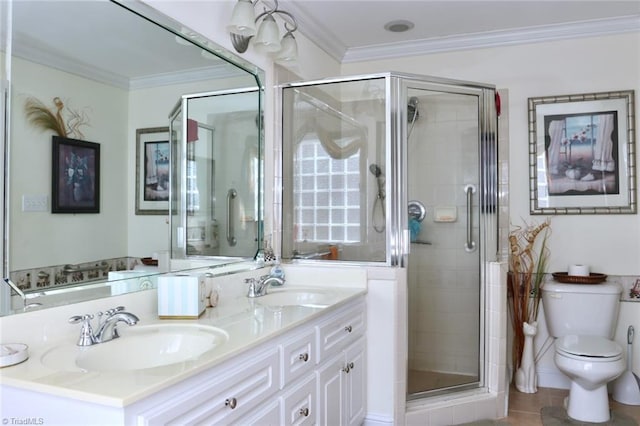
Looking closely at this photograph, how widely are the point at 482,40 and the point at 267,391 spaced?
Result: 2.93 metres

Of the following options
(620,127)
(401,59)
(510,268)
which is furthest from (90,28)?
(620,127)

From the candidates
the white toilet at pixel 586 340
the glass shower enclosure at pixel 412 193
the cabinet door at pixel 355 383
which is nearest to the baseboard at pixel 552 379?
the white toilet at pixel 586 340

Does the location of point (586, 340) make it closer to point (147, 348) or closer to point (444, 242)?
point (444, 242)

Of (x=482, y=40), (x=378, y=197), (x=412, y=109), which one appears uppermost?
(x=482, y=40)

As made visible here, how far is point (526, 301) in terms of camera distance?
3293 millimetres

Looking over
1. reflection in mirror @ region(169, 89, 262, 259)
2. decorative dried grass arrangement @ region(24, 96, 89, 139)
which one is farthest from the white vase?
decorative dried grass arrangement @ region(24, 96, 89, 139)

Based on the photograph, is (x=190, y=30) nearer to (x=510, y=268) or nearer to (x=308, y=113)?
(x=308, y=113)

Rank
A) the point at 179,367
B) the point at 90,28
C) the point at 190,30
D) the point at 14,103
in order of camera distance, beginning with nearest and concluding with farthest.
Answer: the point at 179,367
the point at 14,103
the point at 90,28
the point at 190,30

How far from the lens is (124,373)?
3.84 feet

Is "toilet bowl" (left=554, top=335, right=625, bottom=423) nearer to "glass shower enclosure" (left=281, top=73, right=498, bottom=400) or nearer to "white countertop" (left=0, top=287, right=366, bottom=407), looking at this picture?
"glass shower enclosure" (left=281, top=73, right=498, bottom=400)

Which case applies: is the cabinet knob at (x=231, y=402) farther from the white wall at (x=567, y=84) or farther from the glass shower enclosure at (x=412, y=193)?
the white wall at (x=567, y=84)

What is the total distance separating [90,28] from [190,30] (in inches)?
20.7

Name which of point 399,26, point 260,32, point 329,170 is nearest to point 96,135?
point 260,32

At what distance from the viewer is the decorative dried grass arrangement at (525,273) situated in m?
3.31
